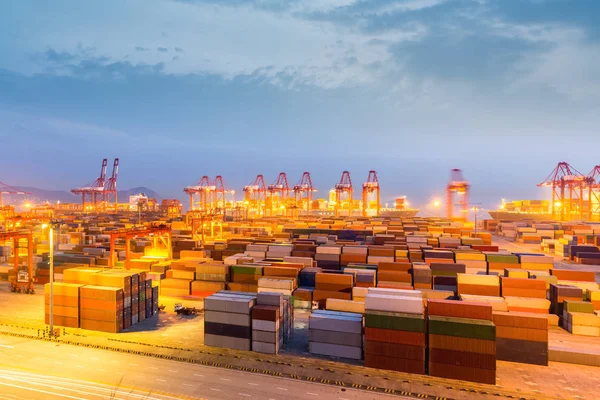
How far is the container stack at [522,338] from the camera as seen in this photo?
2244cm

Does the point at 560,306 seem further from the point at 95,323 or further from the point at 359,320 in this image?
the point at 95,323

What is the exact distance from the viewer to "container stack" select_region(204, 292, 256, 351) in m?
24.9

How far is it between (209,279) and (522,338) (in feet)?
97.8

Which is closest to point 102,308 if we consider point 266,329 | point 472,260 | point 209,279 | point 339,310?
point 209,279

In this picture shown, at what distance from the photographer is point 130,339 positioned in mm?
26656

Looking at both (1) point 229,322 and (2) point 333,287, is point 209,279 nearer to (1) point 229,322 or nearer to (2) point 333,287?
(1) point 229,322

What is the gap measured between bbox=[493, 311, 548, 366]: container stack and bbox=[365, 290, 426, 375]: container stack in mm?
6025

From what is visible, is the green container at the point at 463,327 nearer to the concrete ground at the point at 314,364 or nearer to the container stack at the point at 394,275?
the concrete ground at the point at 314,364

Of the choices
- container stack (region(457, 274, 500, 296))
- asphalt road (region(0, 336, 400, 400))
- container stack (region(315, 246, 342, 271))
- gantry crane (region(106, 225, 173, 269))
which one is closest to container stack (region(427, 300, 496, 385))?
asphalt road (region(0, 336, 400, 400))

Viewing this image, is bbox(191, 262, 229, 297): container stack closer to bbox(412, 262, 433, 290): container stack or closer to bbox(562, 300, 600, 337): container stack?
bbox(412, 262, 433, 290): container stack

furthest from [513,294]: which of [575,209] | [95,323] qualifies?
[575,209]

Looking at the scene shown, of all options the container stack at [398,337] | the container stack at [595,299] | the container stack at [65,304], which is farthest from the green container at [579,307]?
the container stack at [65,304]

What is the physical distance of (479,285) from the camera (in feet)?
106

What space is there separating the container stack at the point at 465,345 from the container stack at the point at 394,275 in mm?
13046
